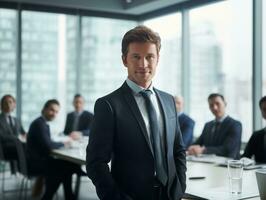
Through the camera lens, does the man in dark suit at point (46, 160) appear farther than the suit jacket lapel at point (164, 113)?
Yes

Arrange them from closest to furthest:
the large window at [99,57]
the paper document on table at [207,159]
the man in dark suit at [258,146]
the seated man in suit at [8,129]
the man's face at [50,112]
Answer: the paper document on table at [207,159], the man in dark suit at [258,146], the man's face at [50,112], the seated man in suit at [8,129], the large window at [99,57]

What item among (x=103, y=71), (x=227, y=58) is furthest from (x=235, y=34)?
(x=103, y=71)

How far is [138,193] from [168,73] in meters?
5.69

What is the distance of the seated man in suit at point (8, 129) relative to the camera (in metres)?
5.22

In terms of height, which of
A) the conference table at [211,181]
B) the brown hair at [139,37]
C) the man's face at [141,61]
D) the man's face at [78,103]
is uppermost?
the brown hair at [139,37]

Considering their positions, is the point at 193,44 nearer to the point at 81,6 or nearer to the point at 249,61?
the point at 249,61

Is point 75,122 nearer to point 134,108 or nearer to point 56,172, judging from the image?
point 56,172

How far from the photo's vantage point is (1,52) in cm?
662

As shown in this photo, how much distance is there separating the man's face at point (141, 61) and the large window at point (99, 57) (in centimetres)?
573

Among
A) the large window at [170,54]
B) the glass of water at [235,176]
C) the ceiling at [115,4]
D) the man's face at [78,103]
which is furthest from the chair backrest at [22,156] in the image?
the large window at [170,54]

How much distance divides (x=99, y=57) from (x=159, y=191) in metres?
6.01

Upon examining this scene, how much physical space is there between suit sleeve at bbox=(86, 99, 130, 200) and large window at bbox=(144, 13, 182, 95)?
17.7 feet

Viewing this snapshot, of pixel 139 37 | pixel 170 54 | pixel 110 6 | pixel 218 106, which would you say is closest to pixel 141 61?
pixel 139 37

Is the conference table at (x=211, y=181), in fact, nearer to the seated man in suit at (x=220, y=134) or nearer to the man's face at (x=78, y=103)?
the seated man in suit at (x=220, y=134)
